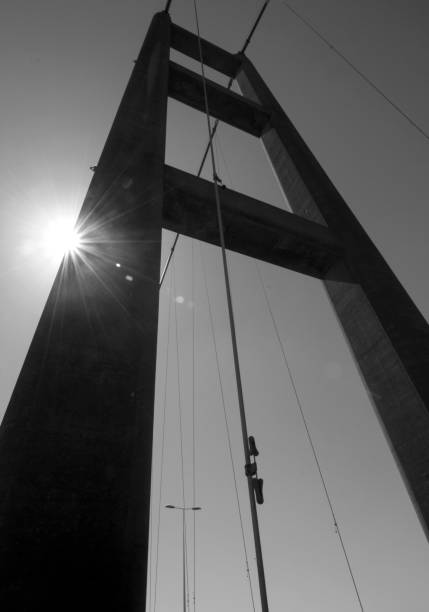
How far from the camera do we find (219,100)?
33.4 ft

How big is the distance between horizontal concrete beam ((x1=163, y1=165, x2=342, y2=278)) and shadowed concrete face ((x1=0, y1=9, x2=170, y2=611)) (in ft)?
5.40

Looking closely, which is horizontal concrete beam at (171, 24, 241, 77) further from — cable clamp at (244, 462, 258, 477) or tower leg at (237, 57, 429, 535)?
cable clamp at (244, 462, 258, 477)

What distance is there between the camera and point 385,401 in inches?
200

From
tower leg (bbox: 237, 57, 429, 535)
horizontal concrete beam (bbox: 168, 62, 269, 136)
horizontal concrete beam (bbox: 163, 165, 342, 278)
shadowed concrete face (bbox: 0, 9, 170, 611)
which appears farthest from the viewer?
horizontal concrete beam (bbox: 168, 62, 269, 136)

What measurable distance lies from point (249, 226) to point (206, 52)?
1010 centimetres

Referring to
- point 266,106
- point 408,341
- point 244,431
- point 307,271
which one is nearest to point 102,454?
point 244,431

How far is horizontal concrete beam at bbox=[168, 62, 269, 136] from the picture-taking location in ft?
32.6

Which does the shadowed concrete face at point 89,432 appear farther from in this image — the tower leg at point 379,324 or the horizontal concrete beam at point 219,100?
the horizontal concrete beam at point 219,100

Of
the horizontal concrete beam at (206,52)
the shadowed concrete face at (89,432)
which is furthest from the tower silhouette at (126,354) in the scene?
the horizontal concrete beam at (206,52)

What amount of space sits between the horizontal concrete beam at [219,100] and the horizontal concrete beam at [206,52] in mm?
2876

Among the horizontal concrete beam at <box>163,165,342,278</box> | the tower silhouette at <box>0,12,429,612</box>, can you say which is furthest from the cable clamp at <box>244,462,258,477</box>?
the horizontal concrete beam at <box>163,165,342,278</box>

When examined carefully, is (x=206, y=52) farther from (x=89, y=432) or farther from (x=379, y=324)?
(x=89, y=432)

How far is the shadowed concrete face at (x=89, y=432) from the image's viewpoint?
6.97ft

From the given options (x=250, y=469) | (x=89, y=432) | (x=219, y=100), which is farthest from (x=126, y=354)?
(x=219, y=100)
